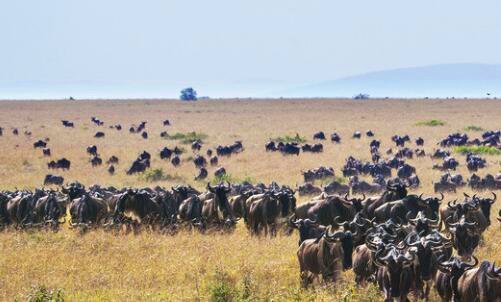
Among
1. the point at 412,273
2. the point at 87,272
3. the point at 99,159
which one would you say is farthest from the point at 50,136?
the point at 412,273

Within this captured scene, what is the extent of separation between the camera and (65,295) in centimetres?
1281

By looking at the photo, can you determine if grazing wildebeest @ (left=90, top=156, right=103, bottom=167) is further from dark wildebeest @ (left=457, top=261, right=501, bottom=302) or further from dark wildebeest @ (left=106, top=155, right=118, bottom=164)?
dark wildebeest @ (left=457, top=261, right=501, bottom=302)

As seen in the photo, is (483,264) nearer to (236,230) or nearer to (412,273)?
(412,273)

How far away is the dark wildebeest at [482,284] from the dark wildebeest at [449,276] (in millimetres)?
256

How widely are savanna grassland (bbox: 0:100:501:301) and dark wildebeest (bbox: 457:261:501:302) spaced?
151 cm

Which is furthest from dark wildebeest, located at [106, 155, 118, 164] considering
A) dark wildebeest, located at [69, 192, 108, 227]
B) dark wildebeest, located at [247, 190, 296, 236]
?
dark wildebeest, located at [247, 190, 296, 236]

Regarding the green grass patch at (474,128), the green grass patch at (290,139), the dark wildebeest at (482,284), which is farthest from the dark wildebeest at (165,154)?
the dark wildebeest at (482,284)

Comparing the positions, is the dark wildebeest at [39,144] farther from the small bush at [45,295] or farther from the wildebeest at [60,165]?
the small bush at [45,295]

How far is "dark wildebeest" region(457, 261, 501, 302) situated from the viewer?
34.5 feet

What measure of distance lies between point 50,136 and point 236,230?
4174 cm

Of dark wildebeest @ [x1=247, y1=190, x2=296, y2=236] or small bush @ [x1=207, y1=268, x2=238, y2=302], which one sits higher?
dark wildebeest @ [x1=247, y1=190, x2=296, y2=236]

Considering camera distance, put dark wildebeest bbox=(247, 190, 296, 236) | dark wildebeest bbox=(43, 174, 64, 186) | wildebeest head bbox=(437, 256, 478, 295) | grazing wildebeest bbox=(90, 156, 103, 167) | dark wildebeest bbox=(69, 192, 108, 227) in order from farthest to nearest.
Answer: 1. grazing wildebeest bbox=(90, 156, 103, 167)
2. dark wildebeest bbox=(43, 174, 64, 186)
3. dark wildebeest bbox=(69, 192, 108, 227)
4. dark wildebeest bbox=(247, 190, 296, 236)
5. wildebeest head bbox=(437, 256, 478, 295)

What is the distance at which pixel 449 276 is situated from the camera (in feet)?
37.8

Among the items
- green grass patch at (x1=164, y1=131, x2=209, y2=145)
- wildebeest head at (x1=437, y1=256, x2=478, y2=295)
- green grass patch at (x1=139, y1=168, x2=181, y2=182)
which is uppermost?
wildebeest head at (x1=437, y1=256, x2=478, y2=295)
